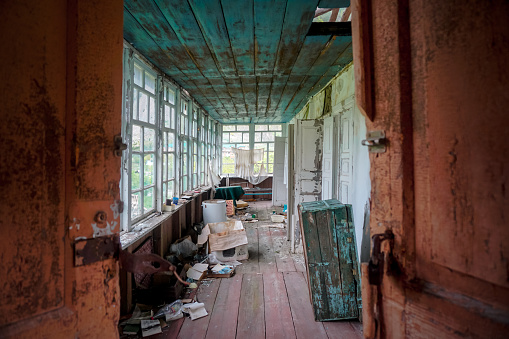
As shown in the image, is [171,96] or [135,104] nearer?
[135,104]

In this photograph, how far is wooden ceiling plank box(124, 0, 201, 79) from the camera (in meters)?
1.96

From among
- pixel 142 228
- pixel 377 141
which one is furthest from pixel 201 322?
pixel 377 141

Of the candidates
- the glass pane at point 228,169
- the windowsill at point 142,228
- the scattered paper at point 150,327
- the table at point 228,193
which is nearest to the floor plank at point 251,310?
the scattered paper at point 150,327

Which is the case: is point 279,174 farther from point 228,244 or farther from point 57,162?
point 57,162

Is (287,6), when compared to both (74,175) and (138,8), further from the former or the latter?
(74,175)

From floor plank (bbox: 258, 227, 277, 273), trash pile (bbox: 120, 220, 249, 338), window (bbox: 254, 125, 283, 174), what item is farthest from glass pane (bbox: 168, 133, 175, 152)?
window (bbox: 254, 125, 283, 174)

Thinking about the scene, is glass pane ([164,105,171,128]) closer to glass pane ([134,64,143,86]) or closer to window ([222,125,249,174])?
glass pane ([134,64,143,86])

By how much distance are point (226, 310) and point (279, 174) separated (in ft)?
17.3

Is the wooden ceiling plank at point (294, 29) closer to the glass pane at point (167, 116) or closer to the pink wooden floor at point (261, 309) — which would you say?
the glass pane at point (167, 116)

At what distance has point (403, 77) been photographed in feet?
2.23

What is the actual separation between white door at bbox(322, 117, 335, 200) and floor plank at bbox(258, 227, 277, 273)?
122cm

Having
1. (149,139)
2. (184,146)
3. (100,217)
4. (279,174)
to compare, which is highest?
(184,146)

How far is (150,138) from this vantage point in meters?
3.28

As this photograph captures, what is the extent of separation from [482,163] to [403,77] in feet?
0.93
